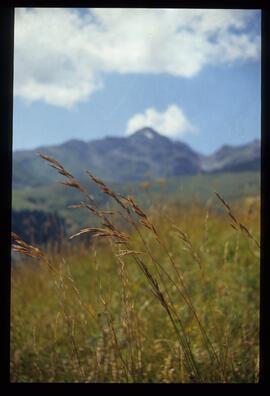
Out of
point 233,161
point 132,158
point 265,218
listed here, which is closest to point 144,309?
point 265,218

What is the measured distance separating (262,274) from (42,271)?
3.06m

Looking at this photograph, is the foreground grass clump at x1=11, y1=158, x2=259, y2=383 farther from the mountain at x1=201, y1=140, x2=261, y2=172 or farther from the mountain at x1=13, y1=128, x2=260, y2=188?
the mountain at x1=13, y1=128, x2=260, y2=188

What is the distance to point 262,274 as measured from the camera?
1.47m

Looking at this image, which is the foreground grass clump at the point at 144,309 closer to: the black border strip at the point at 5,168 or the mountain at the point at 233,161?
the black border strip at the point at 5,168

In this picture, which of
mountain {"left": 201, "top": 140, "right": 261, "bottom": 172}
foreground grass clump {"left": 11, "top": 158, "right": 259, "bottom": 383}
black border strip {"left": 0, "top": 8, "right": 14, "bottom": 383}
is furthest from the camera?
mountain {"left": 201, "top": 140, "right": 261, "bottom": 172}

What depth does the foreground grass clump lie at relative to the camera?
1635 mm

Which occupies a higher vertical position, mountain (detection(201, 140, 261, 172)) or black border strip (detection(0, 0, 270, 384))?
mountain (detection(201, 140, 261, 172))

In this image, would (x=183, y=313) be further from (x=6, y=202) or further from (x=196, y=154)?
(x=196, y=154)

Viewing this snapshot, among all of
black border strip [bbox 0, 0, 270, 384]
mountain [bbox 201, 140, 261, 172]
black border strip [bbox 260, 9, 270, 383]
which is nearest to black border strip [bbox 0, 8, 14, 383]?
black border strip [bbox 0, 0, 270, 384]

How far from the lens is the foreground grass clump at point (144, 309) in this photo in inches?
64.4

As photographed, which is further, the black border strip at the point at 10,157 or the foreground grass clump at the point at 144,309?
the foreground grass clump at the point at 144,309

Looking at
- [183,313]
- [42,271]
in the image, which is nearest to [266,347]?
[183,313]

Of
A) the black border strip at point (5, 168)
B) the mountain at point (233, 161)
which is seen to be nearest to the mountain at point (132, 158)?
the mountain at point (233, 161)

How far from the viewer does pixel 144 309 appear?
3.25 meters
